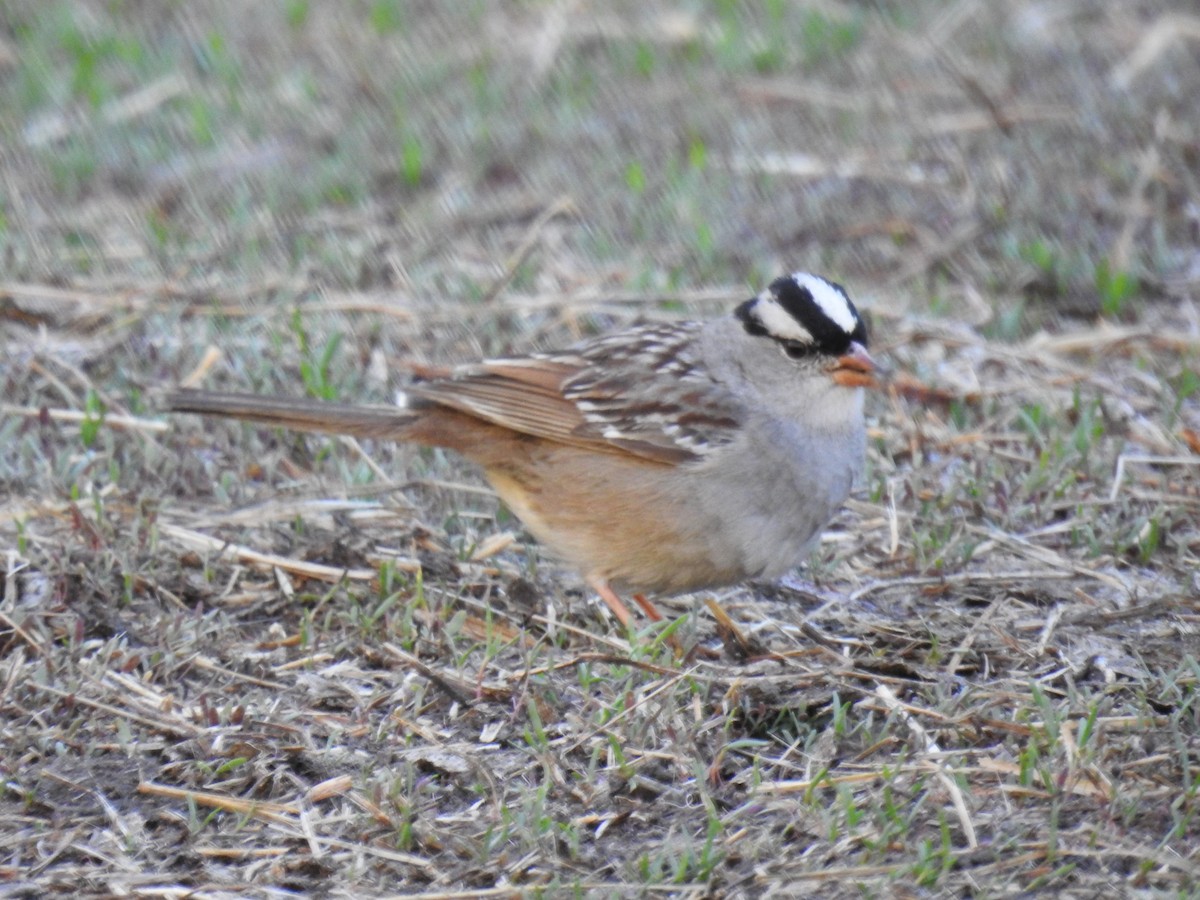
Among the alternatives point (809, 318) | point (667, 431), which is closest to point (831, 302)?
point (809, 318)

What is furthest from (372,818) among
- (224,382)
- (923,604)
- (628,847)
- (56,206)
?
(56,206)

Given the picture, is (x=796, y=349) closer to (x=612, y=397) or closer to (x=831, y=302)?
(x=831, y=302)

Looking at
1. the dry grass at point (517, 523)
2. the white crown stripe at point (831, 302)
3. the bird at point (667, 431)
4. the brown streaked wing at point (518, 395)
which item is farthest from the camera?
the brown streaked wing at point (518, 395)

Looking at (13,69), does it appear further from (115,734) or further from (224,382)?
(115,734)

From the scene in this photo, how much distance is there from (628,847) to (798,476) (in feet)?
4.56

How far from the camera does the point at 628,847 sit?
385 centimetres

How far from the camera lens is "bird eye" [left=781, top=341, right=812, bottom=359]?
16.7ft

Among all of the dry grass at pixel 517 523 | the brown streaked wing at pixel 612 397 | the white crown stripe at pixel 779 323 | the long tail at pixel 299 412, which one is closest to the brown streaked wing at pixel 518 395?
the brown streaked wing at pixel 612 397

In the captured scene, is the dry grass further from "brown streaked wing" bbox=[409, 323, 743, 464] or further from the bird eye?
the bird eye

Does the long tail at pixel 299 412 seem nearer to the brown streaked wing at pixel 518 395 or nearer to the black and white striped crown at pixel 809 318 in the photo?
the brown streaked wing at pixel 518 395

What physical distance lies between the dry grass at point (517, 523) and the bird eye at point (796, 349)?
2.21 ft

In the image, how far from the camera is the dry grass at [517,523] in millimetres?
3893

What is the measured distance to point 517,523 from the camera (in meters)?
5.57

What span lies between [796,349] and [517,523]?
3.65 ft
